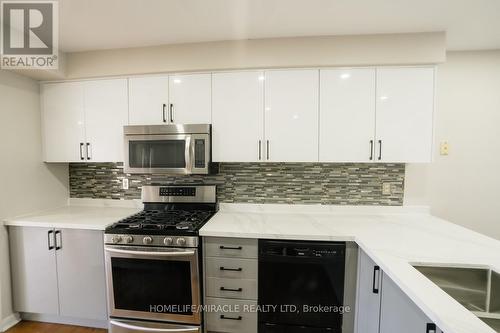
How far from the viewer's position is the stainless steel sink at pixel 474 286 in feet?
3.65

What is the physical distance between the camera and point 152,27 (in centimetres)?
168

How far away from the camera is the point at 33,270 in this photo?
1909 mm

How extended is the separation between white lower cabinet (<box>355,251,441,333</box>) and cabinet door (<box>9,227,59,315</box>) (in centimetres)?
237

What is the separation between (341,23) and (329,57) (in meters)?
0.24

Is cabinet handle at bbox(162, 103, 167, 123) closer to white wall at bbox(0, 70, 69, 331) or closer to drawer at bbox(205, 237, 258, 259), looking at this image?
drawer at bbox(205, 237, 258, 259)

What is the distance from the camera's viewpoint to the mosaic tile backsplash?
2.10m

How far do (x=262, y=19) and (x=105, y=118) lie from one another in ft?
5.26

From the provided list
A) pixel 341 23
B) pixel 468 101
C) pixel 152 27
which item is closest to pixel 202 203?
pixel 152 27

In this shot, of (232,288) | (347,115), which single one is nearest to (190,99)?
(347,115)

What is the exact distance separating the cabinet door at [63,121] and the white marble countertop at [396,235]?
4.95ft

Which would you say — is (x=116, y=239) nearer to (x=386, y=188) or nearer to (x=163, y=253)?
(x=163, y=253)

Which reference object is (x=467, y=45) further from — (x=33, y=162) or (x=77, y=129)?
(x=33, y=162)

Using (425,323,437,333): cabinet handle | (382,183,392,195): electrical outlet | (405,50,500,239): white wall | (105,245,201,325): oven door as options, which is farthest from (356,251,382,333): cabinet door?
(105,245,201,325): oven door

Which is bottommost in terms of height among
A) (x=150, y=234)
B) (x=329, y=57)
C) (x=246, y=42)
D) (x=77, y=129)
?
(x=150, y=234)
